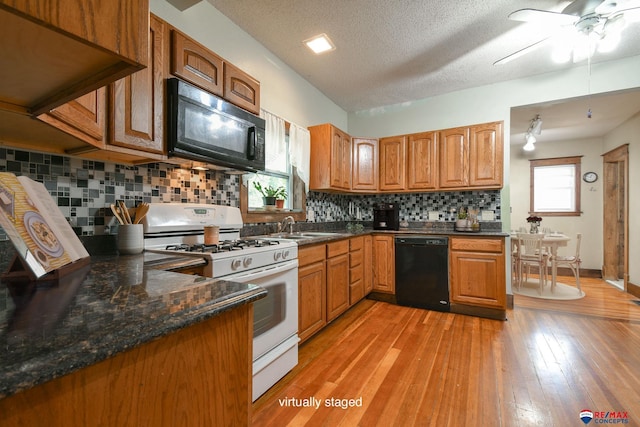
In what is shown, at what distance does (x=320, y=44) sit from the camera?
2604 mm

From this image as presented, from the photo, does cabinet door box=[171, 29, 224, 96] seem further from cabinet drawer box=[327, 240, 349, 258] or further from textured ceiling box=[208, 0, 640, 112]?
cabinet drawer box=[327, 240, 349, 258]

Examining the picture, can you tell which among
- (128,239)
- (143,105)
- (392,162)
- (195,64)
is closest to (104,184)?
(128,239)

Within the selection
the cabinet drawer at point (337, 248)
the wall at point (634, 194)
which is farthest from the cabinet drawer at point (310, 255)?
the wall at point (634, 194)

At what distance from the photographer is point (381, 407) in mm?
1568

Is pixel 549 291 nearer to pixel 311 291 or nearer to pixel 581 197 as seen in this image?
pixel 581 197

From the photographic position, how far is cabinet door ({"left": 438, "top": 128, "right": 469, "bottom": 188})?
3307 mm

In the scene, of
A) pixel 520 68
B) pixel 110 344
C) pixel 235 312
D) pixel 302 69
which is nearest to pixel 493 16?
pixel 520 68

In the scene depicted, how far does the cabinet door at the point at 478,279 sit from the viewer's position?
287cm

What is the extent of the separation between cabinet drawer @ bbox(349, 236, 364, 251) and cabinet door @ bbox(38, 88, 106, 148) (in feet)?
7.49

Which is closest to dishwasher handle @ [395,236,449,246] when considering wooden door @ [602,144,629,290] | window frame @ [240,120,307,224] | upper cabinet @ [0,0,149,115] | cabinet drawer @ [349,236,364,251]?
cabinet drawer @ [349,236,364,251]

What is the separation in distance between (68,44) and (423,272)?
3.31 metres

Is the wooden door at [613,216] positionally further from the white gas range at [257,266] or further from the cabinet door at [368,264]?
the white gas range at [257,266]

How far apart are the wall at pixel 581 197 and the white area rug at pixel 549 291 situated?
1.36 metres

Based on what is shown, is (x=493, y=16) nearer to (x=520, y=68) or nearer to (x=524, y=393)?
(x=520, y=68)
